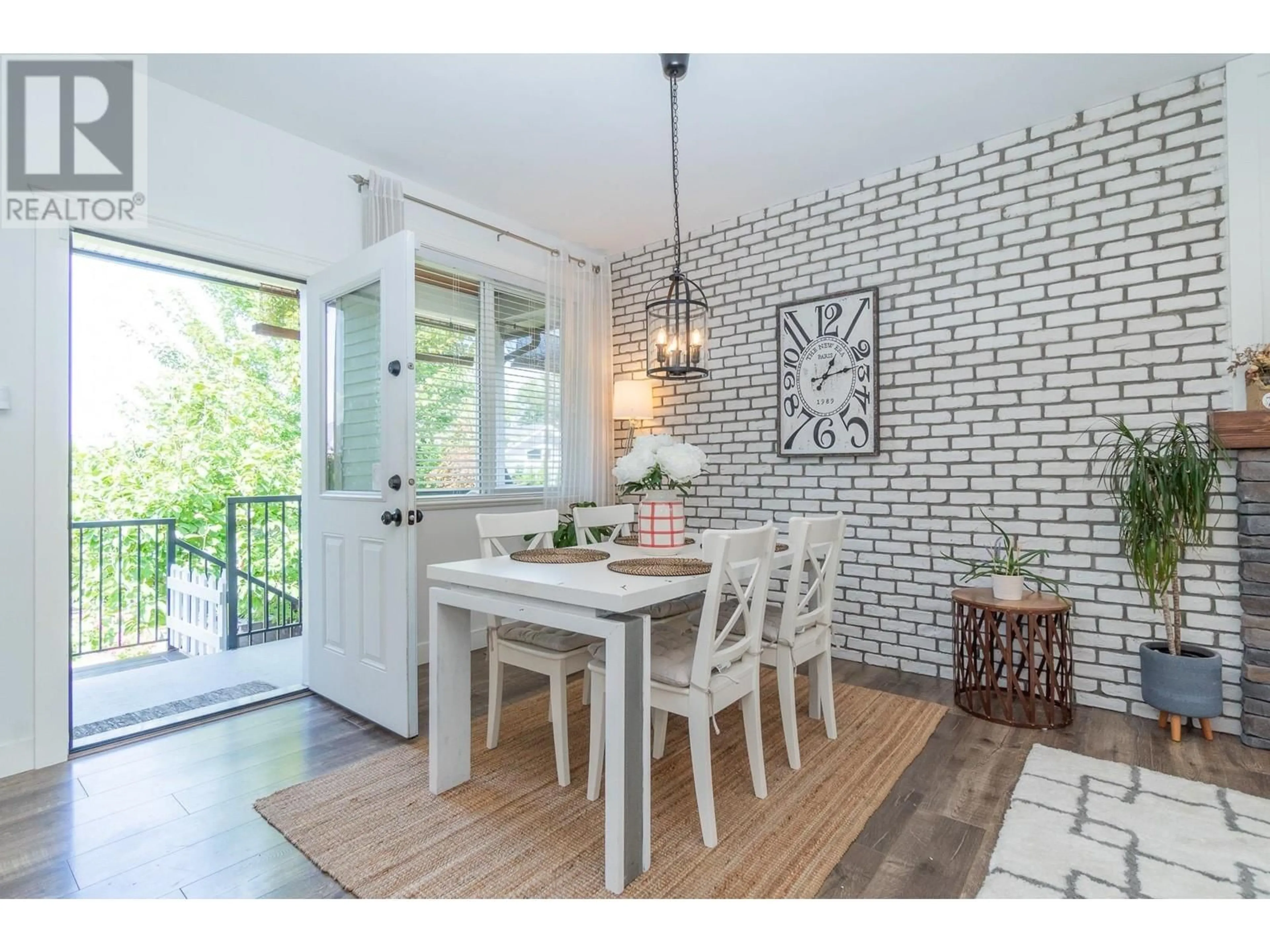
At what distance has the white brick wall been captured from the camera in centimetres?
252

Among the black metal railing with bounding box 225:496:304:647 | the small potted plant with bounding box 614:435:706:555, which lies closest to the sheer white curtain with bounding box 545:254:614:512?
the small potted plant with bounding box 614:435:706:555

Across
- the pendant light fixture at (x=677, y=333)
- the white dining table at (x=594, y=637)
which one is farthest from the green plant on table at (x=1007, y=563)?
the pendant light fixture at (x=677, y=333)

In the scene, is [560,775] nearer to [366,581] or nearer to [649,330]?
[366,581]

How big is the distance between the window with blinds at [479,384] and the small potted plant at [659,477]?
1.57 m

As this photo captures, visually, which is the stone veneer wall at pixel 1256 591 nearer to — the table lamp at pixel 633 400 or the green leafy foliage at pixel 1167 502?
the green leafy foliage at pixel 1167 502

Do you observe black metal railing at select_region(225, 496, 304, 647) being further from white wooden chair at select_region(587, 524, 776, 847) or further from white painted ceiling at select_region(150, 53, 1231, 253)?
white wooden chair at select_region(587, 524, 776, 847)

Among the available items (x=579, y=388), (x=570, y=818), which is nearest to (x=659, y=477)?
(x=570, y=818)

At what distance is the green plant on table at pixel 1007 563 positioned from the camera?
8.76 feet

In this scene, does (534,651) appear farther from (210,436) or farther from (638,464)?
(210,436)

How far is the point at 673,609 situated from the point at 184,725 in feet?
7.39

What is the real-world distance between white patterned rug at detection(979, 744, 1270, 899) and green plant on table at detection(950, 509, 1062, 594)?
83 centimetres

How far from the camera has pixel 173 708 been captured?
2.91m
